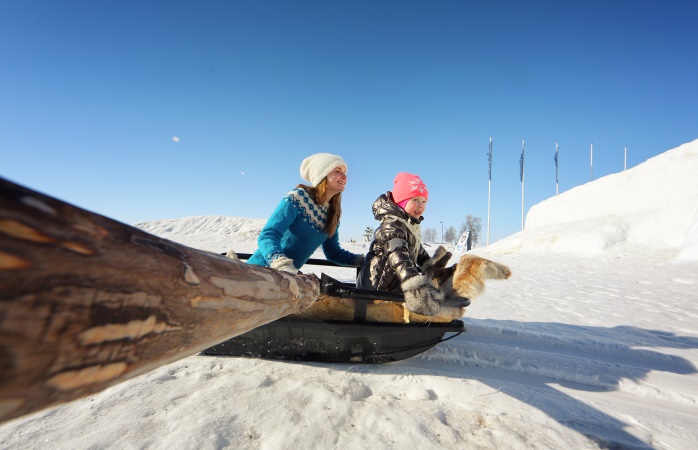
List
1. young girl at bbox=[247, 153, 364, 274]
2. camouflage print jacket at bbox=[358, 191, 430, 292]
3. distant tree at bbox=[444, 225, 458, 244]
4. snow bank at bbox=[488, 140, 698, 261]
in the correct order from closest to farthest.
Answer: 1. camouflage print jacket at bbox=[358, 191, 430, 292]
2. young girl at bbox=[247, 153, 364, 274]
3. snow bank at bbox=[488, 140, 698, 261]
4. distant tree at bbox=[444, 225, 458, 244]

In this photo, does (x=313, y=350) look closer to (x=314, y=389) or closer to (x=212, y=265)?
(x=314, y=389)

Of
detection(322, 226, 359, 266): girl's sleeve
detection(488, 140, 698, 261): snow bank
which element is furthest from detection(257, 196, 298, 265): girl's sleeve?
detection(488, 140, 698, 261): snow bank

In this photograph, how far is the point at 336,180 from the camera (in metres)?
3.00

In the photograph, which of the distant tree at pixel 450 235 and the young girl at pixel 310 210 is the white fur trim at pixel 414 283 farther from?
the distant tree at pixel 450 235

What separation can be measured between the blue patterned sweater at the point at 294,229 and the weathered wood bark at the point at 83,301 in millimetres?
1725

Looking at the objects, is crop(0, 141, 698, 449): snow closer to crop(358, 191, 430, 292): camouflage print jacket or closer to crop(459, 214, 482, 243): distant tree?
crop(358, 191, 430, 292): camouflage print jacket

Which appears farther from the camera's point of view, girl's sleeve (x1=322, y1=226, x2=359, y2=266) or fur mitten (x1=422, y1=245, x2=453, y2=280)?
girl's sleeve (x1=322, y1=226, x2=359, y2=266)

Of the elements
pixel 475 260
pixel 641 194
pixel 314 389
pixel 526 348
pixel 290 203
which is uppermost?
pixel 641 194

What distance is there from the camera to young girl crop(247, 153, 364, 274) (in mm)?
2740

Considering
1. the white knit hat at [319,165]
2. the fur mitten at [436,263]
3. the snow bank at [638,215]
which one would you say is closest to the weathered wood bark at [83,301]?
the white knit hat at [319,165]

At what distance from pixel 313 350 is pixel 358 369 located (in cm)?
38

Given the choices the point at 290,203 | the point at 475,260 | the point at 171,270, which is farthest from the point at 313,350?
the point at 171,270

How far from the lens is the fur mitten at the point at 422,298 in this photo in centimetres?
227

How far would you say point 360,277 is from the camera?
3.24 metres
